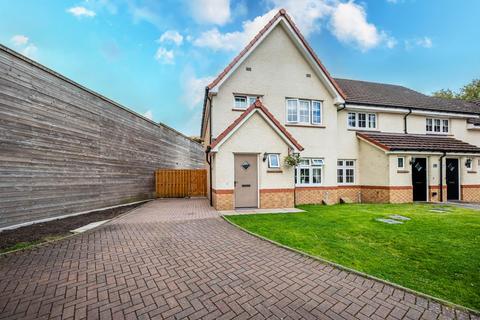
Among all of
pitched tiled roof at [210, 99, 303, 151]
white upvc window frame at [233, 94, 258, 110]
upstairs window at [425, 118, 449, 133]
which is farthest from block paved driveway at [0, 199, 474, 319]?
upstairs window at [425, 118, 449, 133]

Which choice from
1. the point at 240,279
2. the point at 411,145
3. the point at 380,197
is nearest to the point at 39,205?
the point at 240,279

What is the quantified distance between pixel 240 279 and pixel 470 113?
75.6 ft

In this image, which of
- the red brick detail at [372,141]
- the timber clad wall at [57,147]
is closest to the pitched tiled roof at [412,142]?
the red brick detail at [372,141]

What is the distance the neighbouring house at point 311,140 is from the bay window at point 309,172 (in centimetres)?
6

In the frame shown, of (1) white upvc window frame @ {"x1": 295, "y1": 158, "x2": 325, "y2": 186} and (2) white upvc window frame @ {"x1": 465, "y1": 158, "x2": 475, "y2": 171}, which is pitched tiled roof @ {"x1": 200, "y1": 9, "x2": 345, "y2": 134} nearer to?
(1) white upvc window frame @ {"x1": 295, "y1": 158, "x2": 325, "y2": 186}

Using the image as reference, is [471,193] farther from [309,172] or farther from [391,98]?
[309,172]

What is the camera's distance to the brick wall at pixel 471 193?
47.3 ft

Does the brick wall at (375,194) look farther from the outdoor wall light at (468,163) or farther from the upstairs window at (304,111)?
the outdoor wall light at (468,163)

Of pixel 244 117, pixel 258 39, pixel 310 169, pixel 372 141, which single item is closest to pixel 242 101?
pixel 244 117

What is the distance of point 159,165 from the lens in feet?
57.7

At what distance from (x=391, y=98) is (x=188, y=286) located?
18767 millimetres

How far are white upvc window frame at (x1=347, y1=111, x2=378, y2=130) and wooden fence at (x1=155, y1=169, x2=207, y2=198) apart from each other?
36.7 ft

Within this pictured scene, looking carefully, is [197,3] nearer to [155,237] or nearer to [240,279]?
[155,237]

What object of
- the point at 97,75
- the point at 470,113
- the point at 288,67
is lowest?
the point at 470,113
